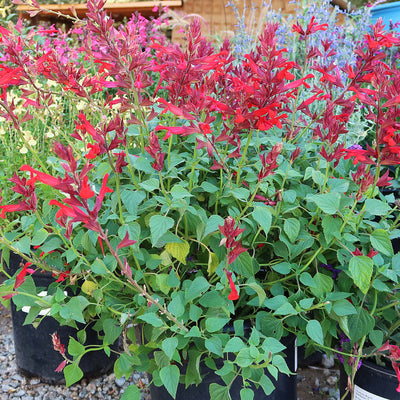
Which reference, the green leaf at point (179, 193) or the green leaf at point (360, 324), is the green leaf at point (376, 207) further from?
the green leaf at point (179, 193)

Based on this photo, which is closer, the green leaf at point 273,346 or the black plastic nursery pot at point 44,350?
the green leaf at point 273,346

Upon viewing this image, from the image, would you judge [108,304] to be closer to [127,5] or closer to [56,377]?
[56,377]

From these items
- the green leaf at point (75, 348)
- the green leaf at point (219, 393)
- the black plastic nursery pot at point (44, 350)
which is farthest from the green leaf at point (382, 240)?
the black plastic nursery pot at point (44, 350)

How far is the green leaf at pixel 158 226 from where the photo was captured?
0.97m

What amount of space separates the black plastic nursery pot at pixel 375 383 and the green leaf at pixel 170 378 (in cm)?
57

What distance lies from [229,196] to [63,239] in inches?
17.0

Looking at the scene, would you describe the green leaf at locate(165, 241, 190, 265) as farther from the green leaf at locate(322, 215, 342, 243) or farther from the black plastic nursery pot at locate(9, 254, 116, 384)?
the black plastic nursery pot at locate(9, 254, 116, 384)

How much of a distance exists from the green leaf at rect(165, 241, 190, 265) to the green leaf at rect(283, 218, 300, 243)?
0.24 m

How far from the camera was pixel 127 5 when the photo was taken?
5965mm

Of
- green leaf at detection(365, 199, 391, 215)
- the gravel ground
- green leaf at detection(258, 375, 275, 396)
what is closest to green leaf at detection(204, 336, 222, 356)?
green leaf at detection(258, 375, 275, 396)

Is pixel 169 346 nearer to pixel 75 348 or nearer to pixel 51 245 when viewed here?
pixel 75 348

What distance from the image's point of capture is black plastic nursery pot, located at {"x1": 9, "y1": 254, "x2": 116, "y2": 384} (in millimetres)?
1794

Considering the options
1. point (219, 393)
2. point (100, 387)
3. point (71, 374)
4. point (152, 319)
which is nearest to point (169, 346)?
point (152, 319)

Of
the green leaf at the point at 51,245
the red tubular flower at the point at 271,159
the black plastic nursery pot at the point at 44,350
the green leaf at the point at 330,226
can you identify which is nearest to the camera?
the red tubular flower at the point at 271,159
